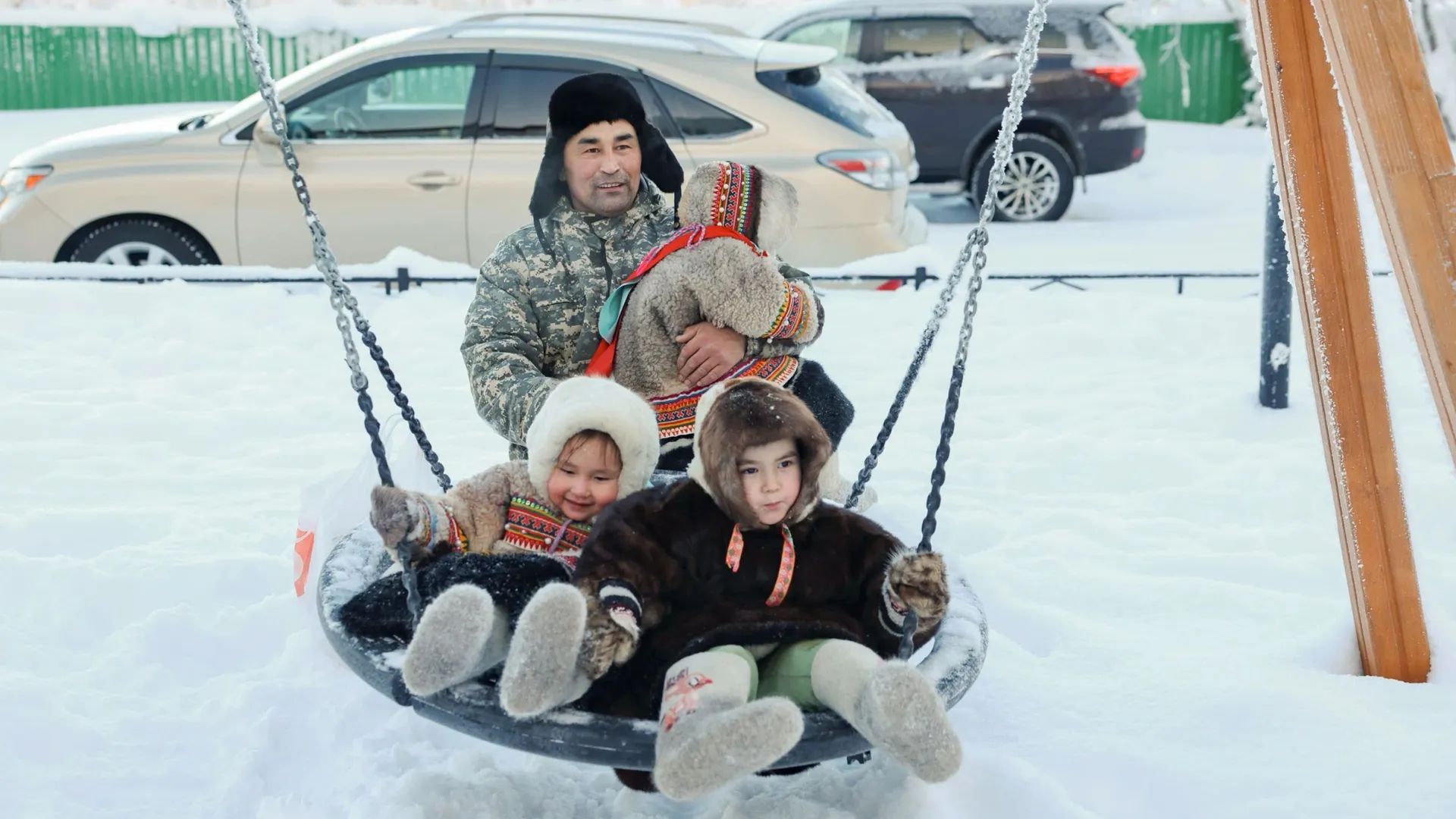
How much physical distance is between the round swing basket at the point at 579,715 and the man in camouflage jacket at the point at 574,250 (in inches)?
25.4

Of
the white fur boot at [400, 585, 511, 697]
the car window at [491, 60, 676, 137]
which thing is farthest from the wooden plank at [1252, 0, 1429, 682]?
the car window at [491, 60, 676, 137]

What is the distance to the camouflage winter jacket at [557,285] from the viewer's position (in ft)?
9.86

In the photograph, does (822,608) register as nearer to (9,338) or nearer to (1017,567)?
Answer: (1017,567)

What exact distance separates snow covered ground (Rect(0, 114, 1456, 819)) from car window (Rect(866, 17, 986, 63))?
13.3 ft

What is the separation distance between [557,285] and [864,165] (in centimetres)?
398

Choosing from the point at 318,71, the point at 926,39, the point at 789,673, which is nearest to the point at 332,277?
the point at 789,673

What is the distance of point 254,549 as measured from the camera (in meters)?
3.83

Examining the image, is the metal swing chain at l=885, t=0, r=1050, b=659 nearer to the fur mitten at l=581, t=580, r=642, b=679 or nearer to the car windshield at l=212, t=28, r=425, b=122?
the fur mitten at l=581, t=580, r=642, b=679

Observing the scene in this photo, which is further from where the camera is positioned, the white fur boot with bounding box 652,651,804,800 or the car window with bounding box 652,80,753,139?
the car window with bounding box 652,80,753,139

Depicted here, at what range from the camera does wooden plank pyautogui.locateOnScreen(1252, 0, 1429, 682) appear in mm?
2848

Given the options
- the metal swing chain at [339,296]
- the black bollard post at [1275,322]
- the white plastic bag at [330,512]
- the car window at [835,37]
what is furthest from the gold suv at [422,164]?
the metal swing chain at [339,296]

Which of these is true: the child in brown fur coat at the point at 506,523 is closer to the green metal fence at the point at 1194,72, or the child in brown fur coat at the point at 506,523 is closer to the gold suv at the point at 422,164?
the gold suv at the point at 422,164

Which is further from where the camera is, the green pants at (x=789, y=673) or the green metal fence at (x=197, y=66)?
the green metal fence at (x=197, y=66)

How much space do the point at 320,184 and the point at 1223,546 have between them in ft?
15.0
